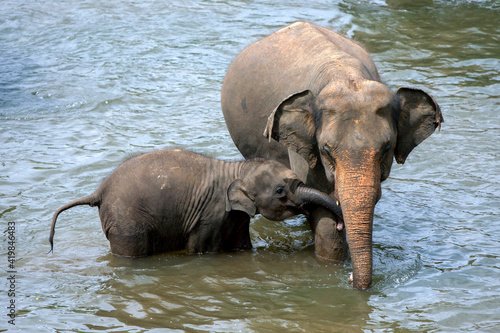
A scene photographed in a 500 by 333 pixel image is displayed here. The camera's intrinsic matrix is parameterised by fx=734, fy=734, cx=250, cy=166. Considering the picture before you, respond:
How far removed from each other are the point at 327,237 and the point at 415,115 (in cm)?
124

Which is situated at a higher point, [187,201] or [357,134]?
[357,134]

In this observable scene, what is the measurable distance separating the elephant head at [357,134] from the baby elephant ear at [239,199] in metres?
0.84

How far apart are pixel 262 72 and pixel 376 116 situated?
1.83 metres

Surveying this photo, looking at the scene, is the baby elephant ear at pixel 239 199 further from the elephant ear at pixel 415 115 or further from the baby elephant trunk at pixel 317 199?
the elephant ear at pixel 415 115

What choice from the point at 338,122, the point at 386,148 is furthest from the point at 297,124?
the point at 386,148

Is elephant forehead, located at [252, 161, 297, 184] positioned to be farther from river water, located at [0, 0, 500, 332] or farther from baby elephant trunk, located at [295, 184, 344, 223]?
river water, located at [0, 0, 500, 332]

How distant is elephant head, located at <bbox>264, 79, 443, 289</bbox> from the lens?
4.66 m

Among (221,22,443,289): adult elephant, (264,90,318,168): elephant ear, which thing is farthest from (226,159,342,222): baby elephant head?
(264,90,318,168): elephant ear

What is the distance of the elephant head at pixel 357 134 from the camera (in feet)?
15.3

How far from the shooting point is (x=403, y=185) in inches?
304

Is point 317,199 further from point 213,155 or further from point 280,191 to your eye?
point 213,155

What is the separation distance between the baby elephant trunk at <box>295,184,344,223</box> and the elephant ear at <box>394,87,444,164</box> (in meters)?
0.66

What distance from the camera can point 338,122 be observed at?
15.6 feet

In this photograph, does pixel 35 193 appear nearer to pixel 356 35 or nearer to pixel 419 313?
pixel 419 313
